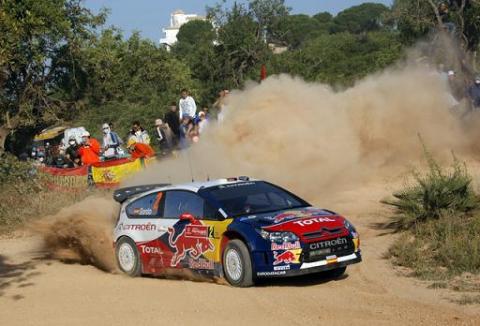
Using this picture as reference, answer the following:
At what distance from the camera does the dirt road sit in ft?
28.5

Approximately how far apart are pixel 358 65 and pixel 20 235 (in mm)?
40994

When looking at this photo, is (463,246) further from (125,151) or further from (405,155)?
(125,151)

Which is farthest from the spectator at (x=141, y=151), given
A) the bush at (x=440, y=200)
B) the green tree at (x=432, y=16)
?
the green tree at (x=432, y=16)

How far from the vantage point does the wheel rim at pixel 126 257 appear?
1227cm

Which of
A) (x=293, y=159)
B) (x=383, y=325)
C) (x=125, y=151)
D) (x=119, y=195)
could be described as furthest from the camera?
(x=125, y=151)

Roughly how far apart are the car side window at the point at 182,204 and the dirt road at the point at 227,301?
0.96 metres

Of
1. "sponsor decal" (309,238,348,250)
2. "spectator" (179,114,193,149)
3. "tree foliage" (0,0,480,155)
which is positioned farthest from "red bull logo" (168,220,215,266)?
"tree foliage" (0,0,480,155)

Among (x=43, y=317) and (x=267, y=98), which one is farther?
(x=267, y=98)

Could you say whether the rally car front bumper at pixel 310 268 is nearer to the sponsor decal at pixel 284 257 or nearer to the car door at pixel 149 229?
the sponsor decal at pixel 284 257

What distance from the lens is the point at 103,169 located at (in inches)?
772

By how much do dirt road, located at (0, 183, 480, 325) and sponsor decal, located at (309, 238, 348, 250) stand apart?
52 cm

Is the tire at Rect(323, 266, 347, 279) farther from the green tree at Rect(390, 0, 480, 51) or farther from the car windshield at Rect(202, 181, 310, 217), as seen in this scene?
the green tree at Rect(390, 0, 480, 51)

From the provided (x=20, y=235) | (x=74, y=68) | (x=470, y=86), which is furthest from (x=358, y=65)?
(x=20, y=235)

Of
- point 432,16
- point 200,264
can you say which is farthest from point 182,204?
point 432,16
